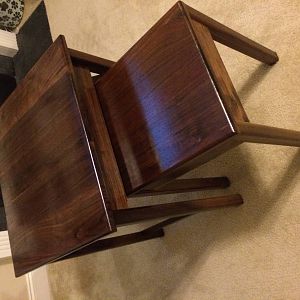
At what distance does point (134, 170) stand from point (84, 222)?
0.19 meters

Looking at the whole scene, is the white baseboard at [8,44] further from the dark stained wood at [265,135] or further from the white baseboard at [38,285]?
the dark stained wood at [265,135]

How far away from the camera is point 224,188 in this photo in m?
1.32

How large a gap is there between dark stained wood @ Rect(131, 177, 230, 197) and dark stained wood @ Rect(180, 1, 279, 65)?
446 mm

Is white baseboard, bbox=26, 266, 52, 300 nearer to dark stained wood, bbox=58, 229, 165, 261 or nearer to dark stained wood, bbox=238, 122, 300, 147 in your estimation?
dark stained wood, bbox=58, 229, 165, 261

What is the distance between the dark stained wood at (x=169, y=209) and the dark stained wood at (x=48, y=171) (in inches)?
2.7

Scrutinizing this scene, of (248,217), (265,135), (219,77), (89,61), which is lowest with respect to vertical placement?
(248,217)

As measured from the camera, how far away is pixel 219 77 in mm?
814

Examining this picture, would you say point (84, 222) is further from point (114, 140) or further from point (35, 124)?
point (35, 124)

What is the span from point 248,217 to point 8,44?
196cm

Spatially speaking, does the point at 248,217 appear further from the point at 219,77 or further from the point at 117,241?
the point at 219,77

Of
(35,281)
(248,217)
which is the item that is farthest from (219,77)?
(35,281)

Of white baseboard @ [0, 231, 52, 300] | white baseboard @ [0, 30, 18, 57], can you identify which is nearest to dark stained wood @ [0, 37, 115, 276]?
white baseboard @ [0, 231, 52, 300]

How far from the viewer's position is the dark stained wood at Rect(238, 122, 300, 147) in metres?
0.79

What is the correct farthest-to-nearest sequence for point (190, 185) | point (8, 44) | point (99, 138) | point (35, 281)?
point (8, 44), point (35, 281), point (190, 185), point (99, 138)
